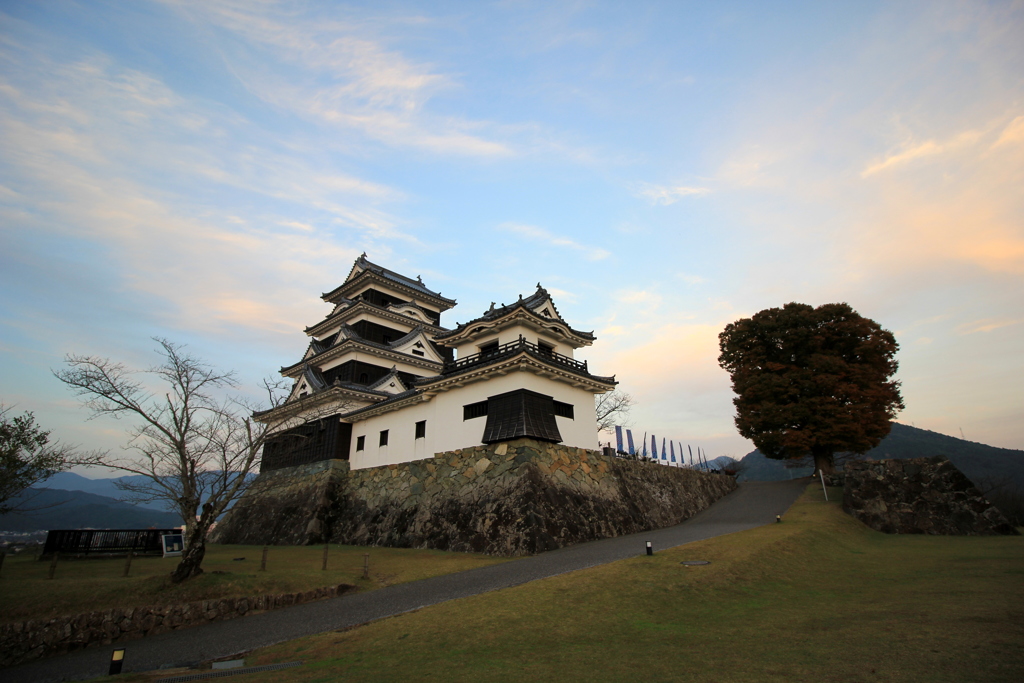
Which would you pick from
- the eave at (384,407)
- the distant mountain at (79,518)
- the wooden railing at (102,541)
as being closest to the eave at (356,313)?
the eave at (384,407)

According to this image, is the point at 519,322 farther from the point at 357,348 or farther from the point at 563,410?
the point at 357,348

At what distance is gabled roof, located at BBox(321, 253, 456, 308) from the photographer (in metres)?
33.6

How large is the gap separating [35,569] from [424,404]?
44.4 ft

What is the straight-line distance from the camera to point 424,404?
2236 cm

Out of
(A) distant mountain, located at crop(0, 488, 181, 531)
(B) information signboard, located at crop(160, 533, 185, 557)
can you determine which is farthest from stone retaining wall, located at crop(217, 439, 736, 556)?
(A) distant mountain, located at crop(0, 488, 181, 531)

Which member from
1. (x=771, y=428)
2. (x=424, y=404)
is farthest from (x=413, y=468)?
(x=771, y=428)

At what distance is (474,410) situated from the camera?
20234mm

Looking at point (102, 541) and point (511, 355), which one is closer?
point (102, 541)

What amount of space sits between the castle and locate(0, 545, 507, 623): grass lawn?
379cm

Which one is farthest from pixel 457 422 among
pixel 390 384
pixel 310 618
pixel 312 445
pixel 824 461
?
pixel 824 461

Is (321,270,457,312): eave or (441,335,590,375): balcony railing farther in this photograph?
(321,270,457,312): eave

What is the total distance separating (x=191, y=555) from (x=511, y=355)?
1163 centimetres

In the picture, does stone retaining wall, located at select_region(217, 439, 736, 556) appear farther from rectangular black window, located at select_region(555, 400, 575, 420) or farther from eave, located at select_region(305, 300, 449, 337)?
eave, located at select_region(305, 300, 449, 337)

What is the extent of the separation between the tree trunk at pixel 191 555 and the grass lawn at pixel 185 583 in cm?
23
